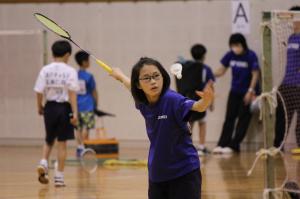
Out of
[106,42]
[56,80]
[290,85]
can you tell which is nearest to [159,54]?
[106,42]

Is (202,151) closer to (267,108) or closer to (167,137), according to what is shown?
(267,108)

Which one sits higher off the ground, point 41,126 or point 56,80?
point 56,80

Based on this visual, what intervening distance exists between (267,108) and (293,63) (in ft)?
13.0

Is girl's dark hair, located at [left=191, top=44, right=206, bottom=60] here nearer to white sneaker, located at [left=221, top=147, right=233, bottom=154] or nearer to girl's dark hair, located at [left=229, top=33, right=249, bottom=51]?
girl's dark hair, located at [left=229, top=33, right=249, bottom=51]

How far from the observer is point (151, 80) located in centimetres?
524

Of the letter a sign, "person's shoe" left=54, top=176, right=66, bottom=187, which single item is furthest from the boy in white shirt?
the letter a sign

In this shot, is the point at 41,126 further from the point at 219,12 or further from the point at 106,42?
the point at 219,12

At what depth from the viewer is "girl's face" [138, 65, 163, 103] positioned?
5234 mm

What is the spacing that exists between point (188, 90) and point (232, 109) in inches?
50.4

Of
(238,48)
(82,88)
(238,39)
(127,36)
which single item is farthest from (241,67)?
(82,88)

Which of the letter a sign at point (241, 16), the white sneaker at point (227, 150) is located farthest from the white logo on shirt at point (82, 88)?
the letter a sign at point (241, 16)

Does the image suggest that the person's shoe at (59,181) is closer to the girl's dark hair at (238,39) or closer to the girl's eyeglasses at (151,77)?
the girl's eyeglasses at (151,77)

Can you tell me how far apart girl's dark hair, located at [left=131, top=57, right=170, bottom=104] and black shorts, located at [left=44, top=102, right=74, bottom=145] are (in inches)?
171

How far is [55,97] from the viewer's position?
9.73 m
